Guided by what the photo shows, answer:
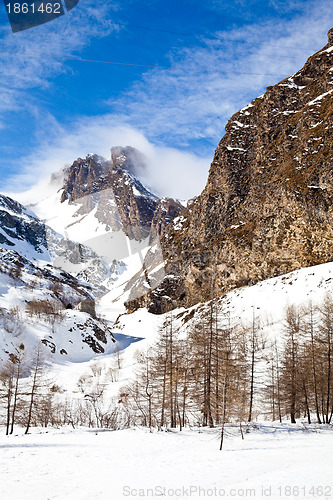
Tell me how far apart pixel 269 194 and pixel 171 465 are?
245 ft

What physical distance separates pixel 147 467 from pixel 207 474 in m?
3.06

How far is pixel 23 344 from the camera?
59.1 m

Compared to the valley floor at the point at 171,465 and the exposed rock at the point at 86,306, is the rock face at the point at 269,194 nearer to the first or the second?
the exposed rock at the point at 86,306

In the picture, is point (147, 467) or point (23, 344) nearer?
point (147, 467)

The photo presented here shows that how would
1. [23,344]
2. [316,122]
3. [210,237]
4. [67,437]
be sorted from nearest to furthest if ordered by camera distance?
[67,437]
[23,344]
[316,122]
[210,237]

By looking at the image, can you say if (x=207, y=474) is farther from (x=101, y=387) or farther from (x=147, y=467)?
(x=101, y=387)

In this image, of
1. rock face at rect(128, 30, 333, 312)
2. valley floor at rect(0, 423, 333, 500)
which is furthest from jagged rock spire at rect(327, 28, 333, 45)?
valley floor at rect(0, 423, 333, 500)

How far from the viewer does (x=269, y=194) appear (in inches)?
3162

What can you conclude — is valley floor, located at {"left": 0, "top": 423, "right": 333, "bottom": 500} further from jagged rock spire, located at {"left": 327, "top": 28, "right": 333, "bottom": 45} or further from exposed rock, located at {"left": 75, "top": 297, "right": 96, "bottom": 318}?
jagged rock spire, located at {"left": 327, "top": 28, "right": 333, "bottom": 45}

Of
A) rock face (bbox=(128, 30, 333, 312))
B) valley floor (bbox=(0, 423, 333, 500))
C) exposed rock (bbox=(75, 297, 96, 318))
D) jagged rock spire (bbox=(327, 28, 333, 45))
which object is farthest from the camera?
exposed rock (bbox=(75, 297, 96, 318))

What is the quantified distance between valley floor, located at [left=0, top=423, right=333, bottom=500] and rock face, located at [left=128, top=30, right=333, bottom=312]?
137 feet

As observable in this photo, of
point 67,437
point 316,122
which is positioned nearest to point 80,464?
point 67,437

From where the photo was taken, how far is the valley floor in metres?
10.0

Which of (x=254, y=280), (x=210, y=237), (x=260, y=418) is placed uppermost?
(x=210, y=237)
